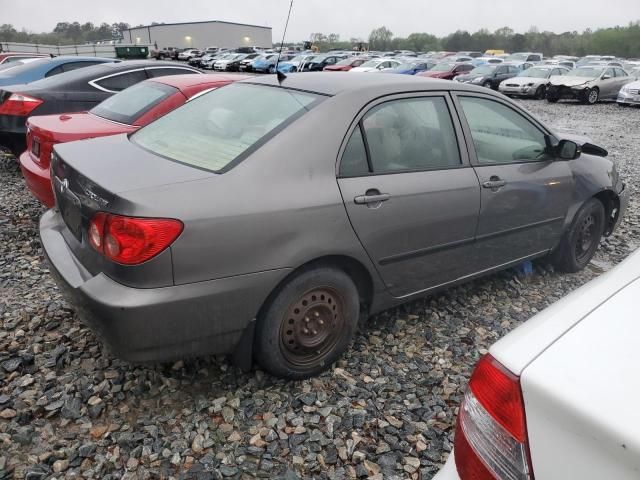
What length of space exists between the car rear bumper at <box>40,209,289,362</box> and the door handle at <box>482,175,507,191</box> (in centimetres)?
154

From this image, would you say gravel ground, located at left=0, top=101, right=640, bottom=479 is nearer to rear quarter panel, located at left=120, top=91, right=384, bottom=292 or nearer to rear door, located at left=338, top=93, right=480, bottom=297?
rear door, located at left=338, top=93, right=480, bottom=297

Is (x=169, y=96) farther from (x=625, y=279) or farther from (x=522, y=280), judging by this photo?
(x=625, y=279)

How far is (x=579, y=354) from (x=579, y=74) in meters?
22.0

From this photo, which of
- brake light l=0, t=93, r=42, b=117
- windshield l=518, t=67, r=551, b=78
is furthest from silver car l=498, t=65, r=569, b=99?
brake light l=0, t=93, r=42, b=117

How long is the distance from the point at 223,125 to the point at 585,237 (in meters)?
3.16

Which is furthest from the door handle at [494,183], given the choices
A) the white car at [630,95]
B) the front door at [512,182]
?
the white car at [630,95]

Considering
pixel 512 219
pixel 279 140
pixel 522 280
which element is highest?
pixel 279 140

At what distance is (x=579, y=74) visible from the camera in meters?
19.7

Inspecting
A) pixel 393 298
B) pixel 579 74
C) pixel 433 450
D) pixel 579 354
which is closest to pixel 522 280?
pixel 393 298

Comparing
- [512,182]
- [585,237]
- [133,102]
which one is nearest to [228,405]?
[512,182]

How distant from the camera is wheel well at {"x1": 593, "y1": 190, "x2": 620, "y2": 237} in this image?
415 centimetres

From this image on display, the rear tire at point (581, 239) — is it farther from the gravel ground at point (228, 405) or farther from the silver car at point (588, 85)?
the silver car at point (588, 85)

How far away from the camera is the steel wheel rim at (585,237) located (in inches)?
162

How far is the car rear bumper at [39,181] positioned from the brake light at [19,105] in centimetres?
190
